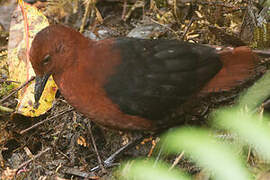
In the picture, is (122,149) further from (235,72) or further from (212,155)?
(212,155)

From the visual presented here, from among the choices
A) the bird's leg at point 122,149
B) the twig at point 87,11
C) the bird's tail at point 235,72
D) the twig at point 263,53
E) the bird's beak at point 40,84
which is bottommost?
the bird's leg at point 122,149

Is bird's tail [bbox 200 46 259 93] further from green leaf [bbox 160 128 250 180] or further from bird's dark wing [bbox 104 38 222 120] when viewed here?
green leaf [bbox 160 128 250 180]

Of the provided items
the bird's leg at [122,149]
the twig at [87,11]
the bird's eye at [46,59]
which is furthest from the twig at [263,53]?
the twig at [87,11]

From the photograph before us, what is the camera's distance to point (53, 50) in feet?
9.70

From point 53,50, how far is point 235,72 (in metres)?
1.44

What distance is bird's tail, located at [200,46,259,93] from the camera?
10.1ft

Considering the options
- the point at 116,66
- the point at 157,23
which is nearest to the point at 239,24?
the point at 157,23

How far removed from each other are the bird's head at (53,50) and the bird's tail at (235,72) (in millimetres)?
1117

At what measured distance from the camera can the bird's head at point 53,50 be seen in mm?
2893

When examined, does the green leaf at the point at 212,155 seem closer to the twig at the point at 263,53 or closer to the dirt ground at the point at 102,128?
the dirt ground at the point at 102,128

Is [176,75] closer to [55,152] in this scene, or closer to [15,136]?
[55,152]

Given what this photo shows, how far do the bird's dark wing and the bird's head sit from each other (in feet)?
1.17

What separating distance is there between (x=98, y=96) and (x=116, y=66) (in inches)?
10.4

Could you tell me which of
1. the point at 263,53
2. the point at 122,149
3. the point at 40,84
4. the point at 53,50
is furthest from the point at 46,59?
the point at 263,53
